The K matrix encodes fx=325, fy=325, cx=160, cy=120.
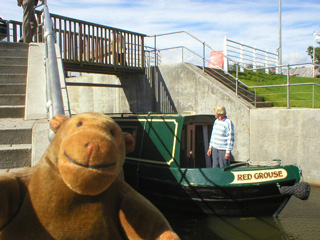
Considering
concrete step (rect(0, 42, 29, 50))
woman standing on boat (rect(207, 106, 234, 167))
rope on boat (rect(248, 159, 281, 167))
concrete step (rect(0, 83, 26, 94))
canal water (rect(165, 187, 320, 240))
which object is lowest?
canal water (rect(165, 187, 320, 240))

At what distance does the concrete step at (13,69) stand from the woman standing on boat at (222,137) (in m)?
3.78

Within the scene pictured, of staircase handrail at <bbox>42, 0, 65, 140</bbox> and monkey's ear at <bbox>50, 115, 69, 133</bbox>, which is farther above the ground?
staircase handrail at <bbox>42, 0, 65, 140</bbox>

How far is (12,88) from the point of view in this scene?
487 cm

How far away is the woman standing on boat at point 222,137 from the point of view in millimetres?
6711

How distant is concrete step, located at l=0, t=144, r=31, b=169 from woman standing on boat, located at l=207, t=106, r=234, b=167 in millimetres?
4359

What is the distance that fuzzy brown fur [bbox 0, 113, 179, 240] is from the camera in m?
1.63

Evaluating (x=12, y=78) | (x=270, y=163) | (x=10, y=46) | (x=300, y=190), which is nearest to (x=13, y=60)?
(x=12, y=78)

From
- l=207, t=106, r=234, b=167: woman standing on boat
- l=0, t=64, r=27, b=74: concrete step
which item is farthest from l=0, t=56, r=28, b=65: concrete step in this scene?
l=207, t=106, r=234, b=167: woman standing on boat

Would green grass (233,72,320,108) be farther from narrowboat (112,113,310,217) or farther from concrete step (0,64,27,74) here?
concrete step (0,64,27,74)

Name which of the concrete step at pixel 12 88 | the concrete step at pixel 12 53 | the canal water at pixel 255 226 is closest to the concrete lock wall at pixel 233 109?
the canal water at pixel 255 226

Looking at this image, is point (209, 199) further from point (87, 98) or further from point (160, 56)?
point (87, 98)

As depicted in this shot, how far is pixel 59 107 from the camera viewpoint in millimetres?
2648

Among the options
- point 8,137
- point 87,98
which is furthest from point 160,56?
point 8,137

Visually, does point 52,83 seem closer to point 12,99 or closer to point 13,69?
point 12,99
